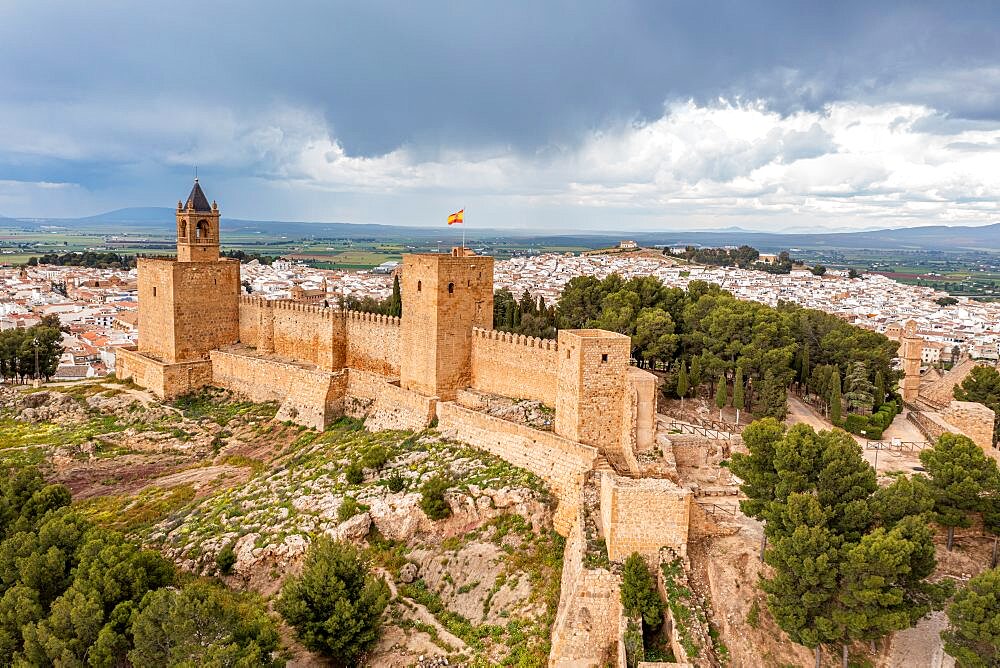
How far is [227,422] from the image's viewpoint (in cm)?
2511

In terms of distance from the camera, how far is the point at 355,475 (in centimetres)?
1894

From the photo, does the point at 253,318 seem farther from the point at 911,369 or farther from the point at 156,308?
the point at 911,369

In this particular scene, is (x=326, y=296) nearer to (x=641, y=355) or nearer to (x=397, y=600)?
(x=641, y=355)

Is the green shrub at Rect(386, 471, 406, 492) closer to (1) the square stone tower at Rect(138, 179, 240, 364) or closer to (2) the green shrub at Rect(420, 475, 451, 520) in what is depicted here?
(2) the green shrub at Rect(420, 475, 451, 520)

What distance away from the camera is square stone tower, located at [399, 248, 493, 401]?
68.7 ft

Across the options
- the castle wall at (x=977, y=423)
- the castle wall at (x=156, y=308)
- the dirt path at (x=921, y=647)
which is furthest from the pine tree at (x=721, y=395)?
the castle wall at (x=156, y=308)

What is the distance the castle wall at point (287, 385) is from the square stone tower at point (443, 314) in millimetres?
3427

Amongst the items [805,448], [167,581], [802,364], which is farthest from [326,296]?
[805,448]

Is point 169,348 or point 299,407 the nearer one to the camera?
point 299,407

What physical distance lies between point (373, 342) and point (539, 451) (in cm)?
931

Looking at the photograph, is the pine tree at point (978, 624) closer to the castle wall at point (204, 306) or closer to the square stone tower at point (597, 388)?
the square stone tower at point (597, 388)

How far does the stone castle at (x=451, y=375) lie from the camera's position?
1441 centimetres

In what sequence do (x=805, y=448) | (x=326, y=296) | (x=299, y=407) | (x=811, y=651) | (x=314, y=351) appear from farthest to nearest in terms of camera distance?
1. (x=326, y=296)
2. (x=314, y=351)
3. (x=299, y=407)
4. (x=805, y=448)
5. (x=811, y=651)

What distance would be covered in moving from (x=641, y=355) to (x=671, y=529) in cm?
1296
